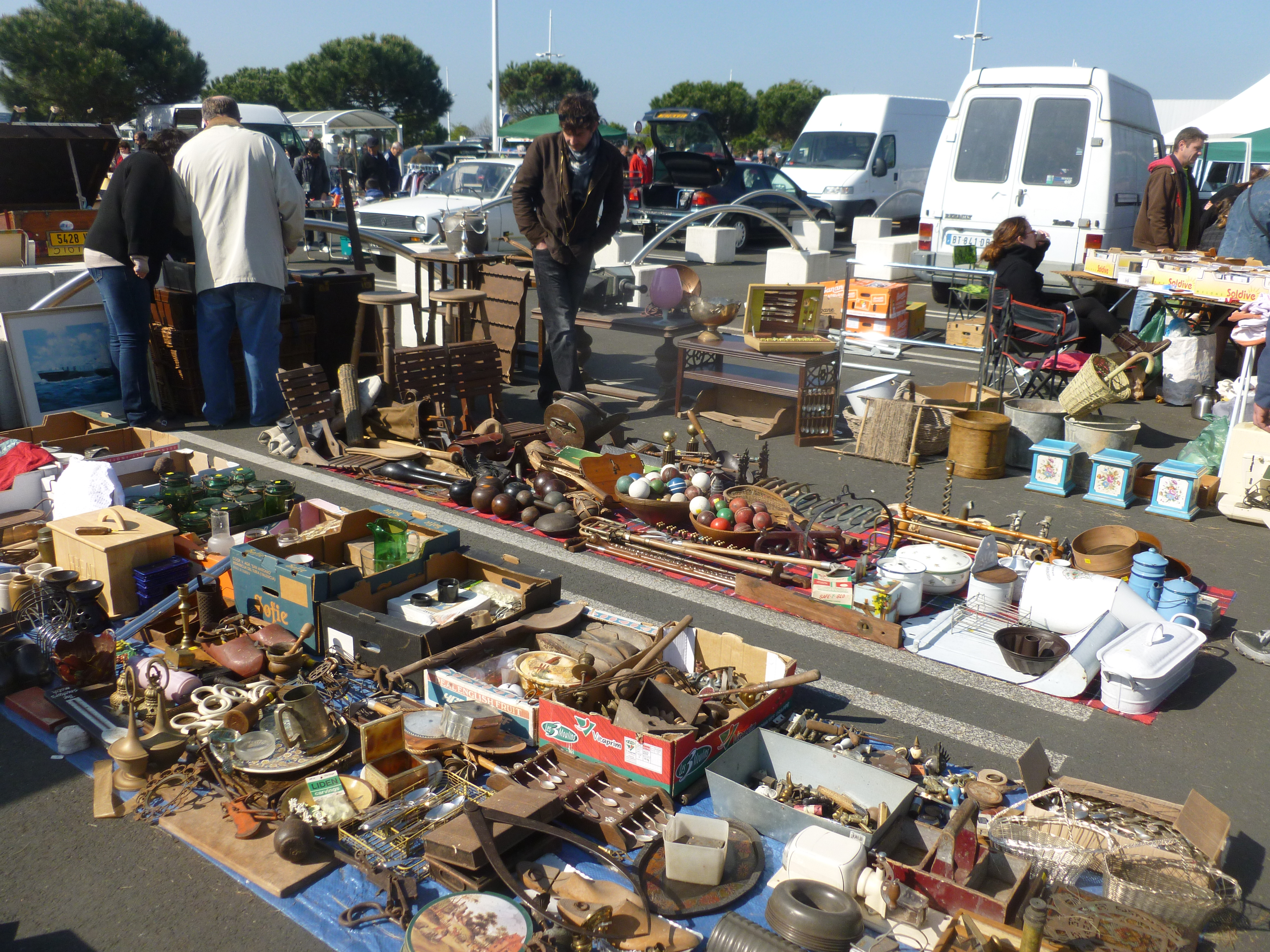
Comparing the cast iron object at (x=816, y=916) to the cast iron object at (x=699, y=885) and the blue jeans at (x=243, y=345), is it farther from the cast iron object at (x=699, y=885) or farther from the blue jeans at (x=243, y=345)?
the blue jeans at (x=243, y=345)

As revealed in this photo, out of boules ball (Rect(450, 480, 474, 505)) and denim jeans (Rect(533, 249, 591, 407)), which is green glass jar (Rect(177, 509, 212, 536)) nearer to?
boules ball (Rect(450, 480, 474, 505))

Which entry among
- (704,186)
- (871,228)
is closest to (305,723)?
(871,228)

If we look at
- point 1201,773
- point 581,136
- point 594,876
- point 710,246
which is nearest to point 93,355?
point 581,136

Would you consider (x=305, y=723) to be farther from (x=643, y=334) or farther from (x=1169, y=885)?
(x=643, y=334)

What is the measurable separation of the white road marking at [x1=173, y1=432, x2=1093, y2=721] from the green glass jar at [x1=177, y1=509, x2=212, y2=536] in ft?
3.59

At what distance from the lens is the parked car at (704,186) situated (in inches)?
754

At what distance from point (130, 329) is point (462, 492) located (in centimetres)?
300

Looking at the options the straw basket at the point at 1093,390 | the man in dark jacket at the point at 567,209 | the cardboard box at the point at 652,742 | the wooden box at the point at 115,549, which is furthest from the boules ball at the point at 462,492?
the straw basket at the point at 1093,390

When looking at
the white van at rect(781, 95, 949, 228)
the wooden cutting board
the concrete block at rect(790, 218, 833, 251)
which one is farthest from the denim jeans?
the white van at rect(781, 95, 949, 228)

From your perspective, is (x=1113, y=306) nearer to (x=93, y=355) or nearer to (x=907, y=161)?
(x=93, y=355)

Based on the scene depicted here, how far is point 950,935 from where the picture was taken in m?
2.63

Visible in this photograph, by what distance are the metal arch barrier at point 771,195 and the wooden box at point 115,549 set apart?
8426 mm

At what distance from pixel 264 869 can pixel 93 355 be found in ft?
18.7

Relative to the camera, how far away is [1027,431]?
692 centimetres
